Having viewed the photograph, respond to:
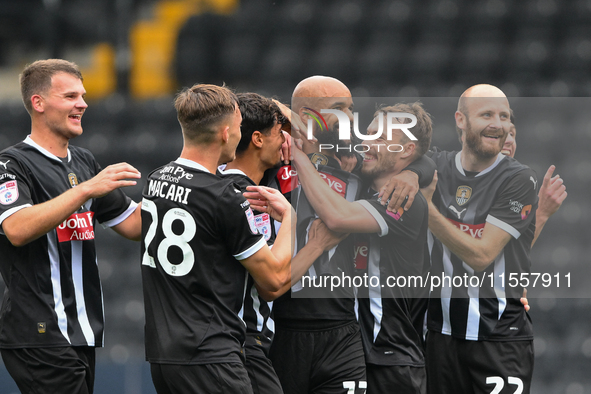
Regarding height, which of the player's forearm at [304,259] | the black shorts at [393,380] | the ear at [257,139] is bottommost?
the black shorts at [393,380]

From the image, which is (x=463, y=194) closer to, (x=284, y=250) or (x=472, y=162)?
Answer: (x=472, y=162)

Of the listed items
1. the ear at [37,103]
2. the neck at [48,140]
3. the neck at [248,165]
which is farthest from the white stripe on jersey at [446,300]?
the ear at [37,103]

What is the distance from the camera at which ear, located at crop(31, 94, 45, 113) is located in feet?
8.70

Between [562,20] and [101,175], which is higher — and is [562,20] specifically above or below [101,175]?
above

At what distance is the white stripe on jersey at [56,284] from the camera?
2.57 meters

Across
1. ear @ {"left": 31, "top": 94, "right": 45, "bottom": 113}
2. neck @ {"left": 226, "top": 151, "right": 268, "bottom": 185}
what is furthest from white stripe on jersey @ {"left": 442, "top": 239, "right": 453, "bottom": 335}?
ear @ {"left": 31, "top": 94, "right": 45, "bottom": 113}

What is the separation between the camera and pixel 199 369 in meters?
2.22

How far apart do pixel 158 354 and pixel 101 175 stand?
2.16ft

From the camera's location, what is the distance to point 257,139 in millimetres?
2703

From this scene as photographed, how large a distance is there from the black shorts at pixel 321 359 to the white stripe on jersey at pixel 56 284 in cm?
81

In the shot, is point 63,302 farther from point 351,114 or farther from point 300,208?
point 351,114

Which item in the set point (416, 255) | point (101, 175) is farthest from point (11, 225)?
point (416, 255)

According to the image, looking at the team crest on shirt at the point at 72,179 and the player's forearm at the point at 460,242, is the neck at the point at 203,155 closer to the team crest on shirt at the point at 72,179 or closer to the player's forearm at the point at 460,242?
the team crest on shirt at the point at 72,179

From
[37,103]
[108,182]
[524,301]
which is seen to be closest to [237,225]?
[108,182]
